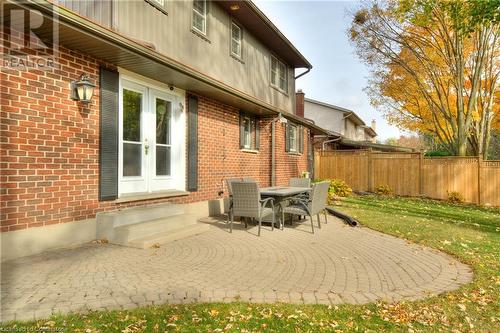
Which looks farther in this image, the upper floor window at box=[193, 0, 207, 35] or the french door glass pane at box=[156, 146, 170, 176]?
the upper floor window at box=[193, 0, 207, 35]

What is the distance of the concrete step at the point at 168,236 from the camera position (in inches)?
209

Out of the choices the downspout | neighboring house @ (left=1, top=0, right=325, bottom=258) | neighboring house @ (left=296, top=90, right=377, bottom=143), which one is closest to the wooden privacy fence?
the downspout

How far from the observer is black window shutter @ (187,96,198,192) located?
7.78 meters

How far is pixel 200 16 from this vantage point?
9242 mm

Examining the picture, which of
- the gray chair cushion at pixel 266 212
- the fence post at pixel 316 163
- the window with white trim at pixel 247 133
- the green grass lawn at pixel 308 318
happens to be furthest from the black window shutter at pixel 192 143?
the fence post at pixel 316 163

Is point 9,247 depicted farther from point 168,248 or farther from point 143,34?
point 143,34

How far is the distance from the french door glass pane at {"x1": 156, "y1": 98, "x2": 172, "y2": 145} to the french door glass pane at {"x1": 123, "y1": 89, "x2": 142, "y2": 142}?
55 centimetres

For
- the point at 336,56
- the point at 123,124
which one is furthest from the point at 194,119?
the point at 336,56

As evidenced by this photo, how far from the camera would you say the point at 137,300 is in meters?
3.31

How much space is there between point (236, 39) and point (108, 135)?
701 cm

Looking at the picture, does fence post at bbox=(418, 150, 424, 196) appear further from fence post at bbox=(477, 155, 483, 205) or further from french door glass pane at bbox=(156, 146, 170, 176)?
french door glass pane at bbox=(156, 146, 170, 176)

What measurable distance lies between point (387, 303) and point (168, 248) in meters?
3.37

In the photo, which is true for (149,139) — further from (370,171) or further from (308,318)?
(370,171)

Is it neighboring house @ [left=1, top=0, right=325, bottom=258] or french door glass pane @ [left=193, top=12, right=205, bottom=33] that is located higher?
french door glass pane @ [left=193, top=12, right=205, bottom=33]
